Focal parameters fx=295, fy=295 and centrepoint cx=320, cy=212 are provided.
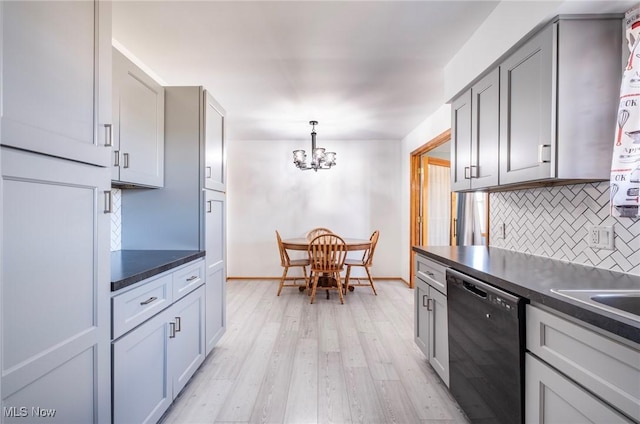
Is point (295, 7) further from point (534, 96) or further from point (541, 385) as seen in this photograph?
point (541, 385)

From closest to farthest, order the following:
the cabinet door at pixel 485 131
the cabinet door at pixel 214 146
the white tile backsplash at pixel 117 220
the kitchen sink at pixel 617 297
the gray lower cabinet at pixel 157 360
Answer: the kitchen sink at pixel 617 297
the gray lower cabinet at pixel 157 360
the cabinet door at pixel 485 131
the white tile backsplash at pixel 117 220
the cabinet door at pixel 214 146

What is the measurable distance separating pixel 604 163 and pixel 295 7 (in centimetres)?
175

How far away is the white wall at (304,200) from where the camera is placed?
193 inches

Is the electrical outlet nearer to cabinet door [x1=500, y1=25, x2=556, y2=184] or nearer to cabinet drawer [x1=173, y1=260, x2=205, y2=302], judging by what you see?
cabinet door [x1=500, y1=25, x2=556, y2=184]

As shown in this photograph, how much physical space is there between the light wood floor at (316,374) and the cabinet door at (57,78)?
1.53 m

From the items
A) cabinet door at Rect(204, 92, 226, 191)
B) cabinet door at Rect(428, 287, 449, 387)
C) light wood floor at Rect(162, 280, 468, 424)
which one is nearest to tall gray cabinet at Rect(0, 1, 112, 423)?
light wood floor at Rect(162, 280, 468, 424)

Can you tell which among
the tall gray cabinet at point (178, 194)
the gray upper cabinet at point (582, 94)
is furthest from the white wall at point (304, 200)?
the gray upper cabinet at point (582, 94)

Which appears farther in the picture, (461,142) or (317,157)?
(317,157)

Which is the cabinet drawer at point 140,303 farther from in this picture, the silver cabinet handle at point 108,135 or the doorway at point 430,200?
the doorway at point 430,200

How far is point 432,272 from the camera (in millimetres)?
1972

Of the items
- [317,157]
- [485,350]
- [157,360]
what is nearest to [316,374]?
[157,360]

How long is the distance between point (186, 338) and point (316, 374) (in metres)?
0.91

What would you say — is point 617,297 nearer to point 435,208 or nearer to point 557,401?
point 557,401

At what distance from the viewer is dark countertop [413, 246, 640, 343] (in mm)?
792
